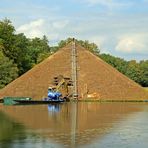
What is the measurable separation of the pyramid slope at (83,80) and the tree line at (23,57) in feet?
22.6

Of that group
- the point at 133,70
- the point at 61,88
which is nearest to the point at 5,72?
the point at 61,88

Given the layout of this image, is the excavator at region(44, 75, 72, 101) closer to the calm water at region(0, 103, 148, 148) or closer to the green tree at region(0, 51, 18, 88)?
the green tree at region(0, 51, 18, 88)

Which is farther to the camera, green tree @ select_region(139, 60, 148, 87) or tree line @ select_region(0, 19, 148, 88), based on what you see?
green tree @ select_region(139, 60, 148, 87)

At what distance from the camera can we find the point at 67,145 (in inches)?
930

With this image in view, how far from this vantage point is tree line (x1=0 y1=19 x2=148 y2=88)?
9159 cm

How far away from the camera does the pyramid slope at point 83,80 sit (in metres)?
82.6

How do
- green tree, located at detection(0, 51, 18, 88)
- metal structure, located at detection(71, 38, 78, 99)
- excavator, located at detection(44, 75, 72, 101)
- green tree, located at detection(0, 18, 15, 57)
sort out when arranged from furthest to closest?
green tree, located at detection(0, 18, 15, 57) → green tree, located at detection(0, 51, 18, 88) → metal structure, located at detection(71, 38, 78, 99) → excavator, located at detection(44, 75, 72, 101)

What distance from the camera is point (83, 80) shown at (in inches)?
3334

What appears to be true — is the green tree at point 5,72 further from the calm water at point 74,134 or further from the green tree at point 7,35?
the calm water at point 74,134

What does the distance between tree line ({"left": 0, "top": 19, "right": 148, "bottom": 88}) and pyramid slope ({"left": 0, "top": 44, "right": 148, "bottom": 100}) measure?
690cm

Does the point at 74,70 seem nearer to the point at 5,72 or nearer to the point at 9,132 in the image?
the point at 5,72

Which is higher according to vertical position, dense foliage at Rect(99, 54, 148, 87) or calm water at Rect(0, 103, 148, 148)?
dense foliage at Rect(99, 54, 148, 87)

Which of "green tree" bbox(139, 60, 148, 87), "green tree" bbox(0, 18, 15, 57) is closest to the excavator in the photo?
"green tree" bbox(0, 18, 15, 57)

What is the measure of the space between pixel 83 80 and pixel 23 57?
30883 mm
